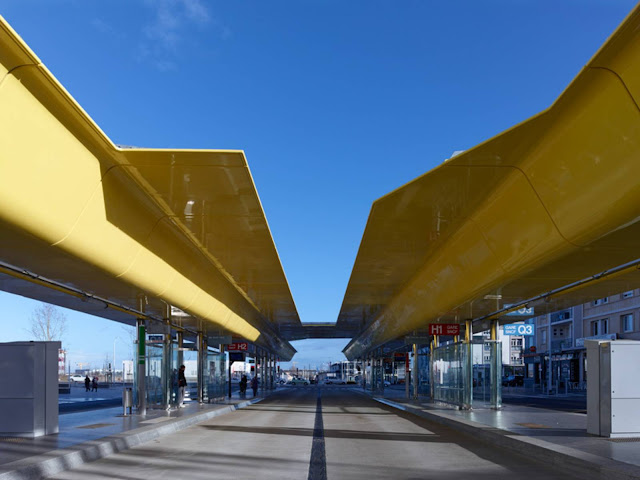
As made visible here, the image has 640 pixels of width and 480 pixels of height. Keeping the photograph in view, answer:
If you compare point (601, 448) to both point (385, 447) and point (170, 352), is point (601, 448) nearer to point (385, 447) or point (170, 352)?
point (385, 447)

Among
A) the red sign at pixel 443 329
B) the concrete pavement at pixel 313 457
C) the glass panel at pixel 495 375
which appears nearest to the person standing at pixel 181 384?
the concrete pavement at pixel 313 457

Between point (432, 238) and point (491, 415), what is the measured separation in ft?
26.7

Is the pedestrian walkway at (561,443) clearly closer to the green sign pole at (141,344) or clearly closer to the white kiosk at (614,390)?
the white kiosk at (614,390)

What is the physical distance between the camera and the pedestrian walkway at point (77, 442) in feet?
38.3

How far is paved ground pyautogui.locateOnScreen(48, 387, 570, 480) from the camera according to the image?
11.8 meters

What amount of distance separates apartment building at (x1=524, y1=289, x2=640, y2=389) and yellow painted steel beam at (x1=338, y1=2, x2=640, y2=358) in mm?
36488

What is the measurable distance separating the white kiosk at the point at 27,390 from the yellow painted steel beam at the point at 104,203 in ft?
6.18

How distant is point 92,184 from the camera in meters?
12.0

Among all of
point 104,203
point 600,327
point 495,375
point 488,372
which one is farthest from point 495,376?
point 600,327

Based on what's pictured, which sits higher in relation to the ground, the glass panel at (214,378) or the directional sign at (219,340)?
the directional sign at (219,340)

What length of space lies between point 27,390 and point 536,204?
469 inches

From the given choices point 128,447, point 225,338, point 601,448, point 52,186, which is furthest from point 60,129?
point 225,338

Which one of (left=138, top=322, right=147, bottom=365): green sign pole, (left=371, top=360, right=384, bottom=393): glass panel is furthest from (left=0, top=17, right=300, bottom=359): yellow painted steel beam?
(left=371, top=360, right=384, bottom=393): glass panel

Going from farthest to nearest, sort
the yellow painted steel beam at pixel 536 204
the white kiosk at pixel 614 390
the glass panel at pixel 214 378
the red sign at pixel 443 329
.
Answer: the glass panel at pixel 214 378
the red sign at pixel 443 329
the white kiosk at pixel 614 390
the yellow painted steel beam at pixel 536 204
